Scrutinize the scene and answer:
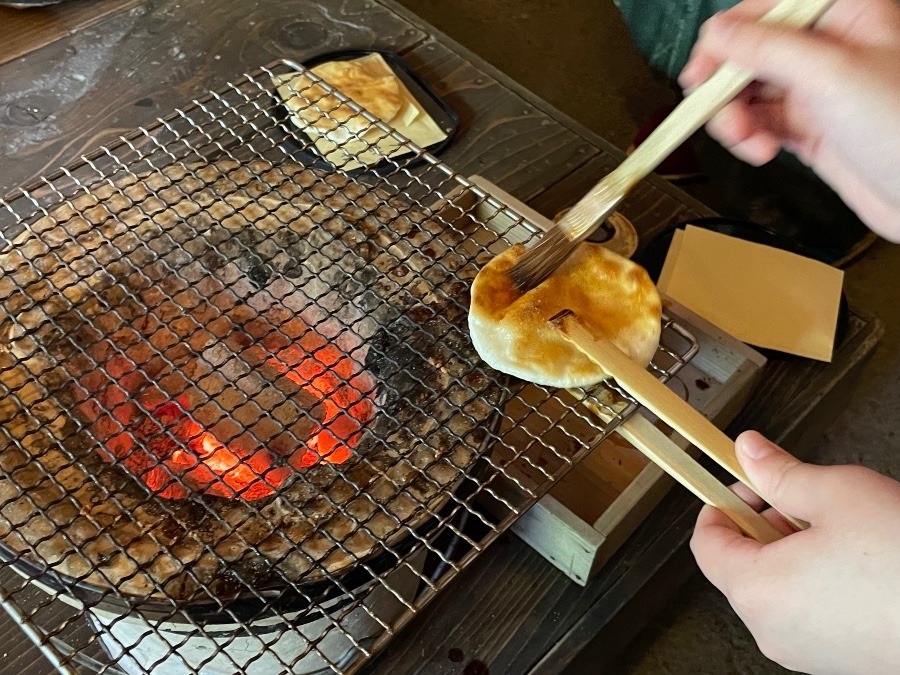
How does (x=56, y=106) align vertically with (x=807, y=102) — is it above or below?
below

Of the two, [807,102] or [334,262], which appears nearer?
[807,102]

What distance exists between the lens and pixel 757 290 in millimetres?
2375

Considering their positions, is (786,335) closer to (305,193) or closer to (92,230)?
(305,193)

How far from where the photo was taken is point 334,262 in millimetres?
1538

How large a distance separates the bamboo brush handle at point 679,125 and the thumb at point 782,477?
51cm

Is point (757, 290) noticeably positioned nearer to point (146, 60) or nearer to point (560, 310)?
point (560, 310)

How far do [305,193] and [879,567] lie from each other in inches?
52.5

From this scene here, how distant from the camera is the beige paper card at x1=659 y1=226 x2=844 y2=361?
2307 millimetres

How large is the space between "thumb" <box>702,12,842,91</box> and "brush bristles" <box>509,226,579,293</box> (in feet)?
1.42

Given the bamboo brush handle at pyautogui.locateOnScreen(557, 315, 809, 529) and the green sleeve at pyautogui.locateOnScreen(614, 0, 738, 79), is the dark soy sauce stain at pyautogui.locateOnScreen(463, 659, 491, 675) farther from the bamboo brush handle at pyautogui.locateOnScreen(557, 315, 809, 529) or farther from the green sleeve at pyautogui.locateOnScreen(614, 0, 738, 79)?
the green sleeve at pyautogui.locateOnScreen(614, 0, 738, 79)

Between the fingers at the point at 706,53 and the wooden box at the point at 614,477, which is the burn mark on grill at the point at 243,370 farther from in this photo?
the fingers at the point at 706,53

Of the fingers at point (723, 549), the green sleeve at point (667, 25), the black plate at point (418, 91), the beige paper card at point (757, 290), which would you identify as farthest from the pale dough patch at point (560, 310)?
the green sleeve at point (667, 25)

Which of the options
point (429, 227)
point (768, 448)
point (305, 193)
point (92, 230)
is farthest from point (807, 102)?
point (92, 230)

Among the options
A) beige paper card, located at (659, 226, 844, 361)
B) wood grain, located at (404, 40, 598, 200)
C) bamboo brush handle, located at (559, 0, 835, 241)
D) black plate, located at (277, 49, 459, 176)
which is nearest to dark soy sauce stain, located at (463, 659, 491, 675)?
bamboo brush handle, located at (559, 0, 835, 241)
